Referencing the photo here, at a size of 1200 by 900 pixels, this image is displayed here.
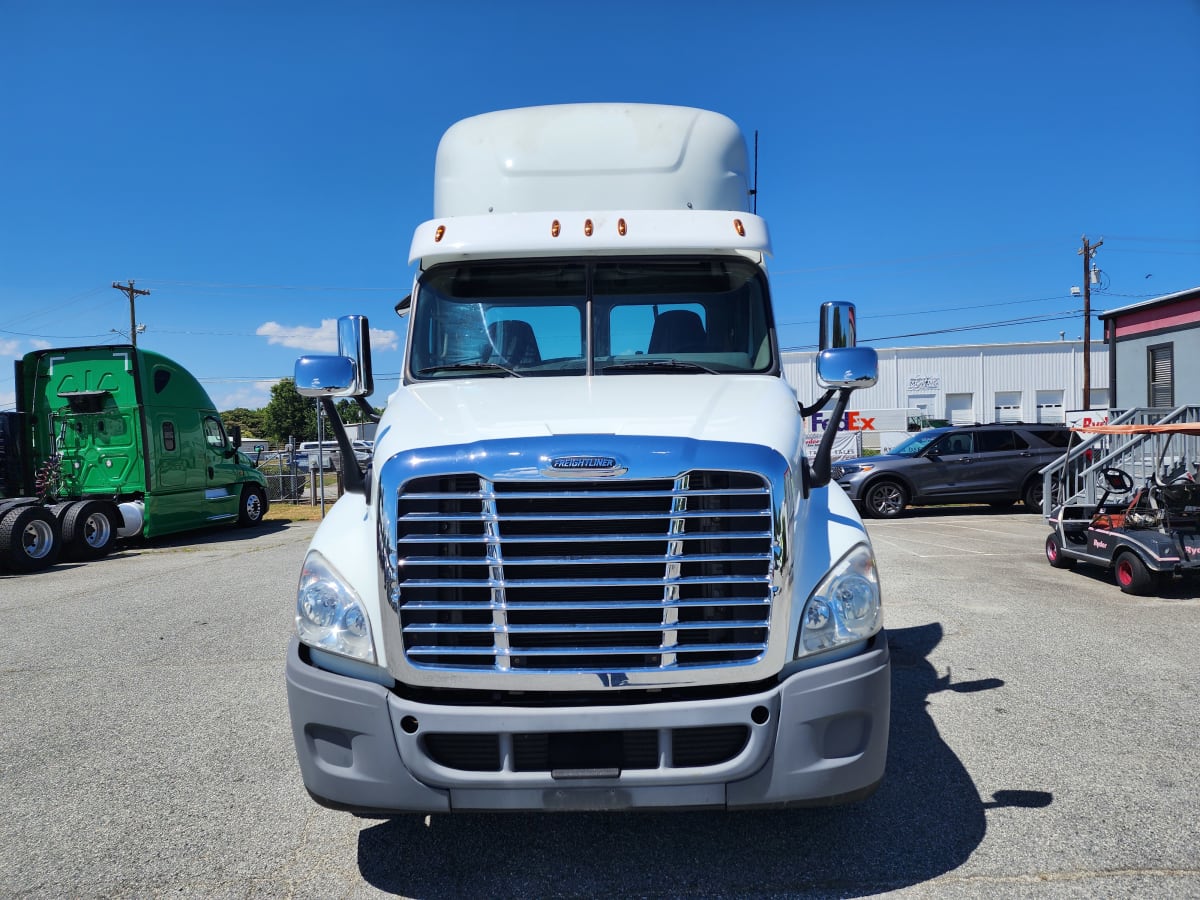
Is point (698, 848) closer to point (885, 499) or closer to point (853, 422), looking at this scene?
point (885, 499)

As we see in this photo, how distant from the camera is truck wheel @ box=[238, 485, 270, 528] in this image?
17828mm

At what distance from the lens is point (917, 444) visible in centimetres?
1673

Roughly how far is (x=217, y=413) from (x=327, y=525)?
15063 millimetres

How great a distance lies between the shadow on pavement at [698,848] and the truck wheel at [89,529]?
1188cm

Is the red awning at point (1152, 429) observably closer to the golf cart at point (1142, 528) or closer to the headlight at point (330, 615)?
the golf cart at point (1142, 528)

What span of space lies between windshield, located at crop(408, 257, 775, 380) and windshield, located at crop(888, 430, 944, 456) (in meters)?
13.2

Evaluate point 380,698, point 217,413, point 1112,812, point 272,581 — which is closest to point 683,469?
point 380,698

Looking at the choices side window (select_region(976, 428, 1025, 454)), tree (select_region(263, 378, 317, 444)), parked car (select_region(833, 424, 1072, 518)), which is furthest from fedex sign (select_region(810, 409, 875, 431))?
tree (select_region(263, 378, 317, 444))

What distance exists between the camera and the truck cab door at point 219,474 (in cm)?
1647

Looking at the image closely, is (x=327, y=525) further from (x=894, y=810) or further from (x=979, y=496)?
(x=979, y=496)

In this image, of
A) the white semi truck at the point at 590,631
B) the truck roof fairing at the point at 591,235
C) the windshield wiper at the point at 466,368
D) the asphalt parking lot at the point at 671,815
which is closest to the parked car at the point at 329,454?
the windshield wiper at the point at 466,368

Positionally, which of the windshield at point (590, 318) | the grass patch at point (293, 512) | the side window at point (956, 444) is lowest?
the grass patch at point (293, 512)

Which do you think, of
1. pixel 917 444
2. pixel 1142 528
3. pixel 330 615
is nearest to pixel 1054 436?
pixel 917 444

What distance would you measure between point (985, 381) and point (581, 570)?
51.3 meters
